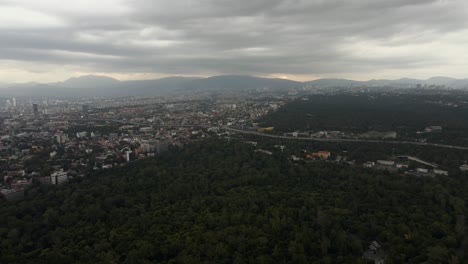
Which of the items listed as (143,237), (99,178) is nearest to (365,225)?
(143,237)

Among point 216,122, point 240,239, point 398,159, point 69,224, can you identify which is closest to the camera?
point 240,239

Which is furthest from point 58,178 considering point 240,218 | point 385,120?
point 385,120

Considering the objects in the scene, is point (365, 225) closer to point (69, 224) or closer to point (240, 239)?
point (240, 239)

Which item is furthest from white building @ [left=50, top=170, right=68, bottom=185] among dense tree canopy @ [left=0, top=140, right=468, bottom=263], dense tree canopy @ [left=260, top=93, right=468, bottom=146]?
dense tree canopy @ [left=260, top=93, right=468, bottom=146]

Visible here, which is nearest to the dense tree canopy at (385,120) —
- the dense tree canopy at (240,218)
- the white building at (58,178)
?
the dense tree canopy at (240,218)

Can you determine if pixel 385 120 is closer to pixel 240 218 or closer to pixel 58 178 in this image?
pixel 240 218

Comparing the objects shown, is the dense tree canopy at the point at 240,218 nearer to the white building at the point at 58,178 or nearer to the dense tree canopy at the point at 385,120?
the white building at the point at 58,178

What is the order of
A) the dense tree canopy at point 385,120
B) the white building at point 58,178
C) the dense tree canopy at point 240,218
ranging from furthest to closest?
the dense tree canopy at point 385,120, the white building at point 58,178, the dense tree canopy at point 240,218

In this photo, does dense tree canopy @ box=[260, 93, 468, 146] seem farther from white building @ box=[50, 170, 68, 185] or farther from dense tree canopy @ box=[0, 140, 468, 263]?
white building @ box=[50, 170, 68, 185]
